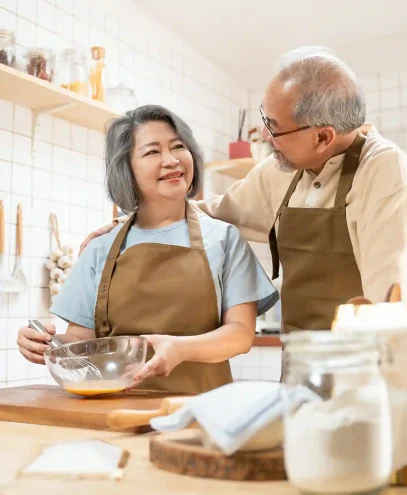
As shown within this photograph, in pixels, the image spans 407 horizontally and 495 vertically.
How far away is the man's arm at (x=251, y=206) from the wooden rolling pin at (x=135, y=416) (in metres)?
1.00

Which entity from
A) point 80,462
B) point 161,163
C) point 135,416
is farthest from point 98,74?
point 80,462

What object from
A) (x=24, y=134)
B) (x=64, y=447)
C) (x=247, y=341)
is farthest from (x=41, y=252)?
(x=64, y=447)

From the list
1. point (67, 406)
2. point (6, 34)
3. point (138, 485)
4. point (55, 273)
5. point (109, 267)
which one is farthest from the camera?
point (55, 273)

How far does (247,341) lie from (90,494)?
99cm

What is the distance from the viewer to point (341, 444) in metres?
0.59

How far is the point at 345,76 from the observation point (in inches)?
65.3

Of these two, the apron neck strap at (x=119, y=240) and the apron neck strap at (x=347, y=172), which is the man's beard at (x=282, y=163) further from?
the apron neck strap at (x=119, y=240)

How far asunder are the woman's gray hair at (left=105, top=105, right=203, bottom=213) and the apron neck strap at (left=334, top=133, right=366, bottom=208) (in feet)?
1.47

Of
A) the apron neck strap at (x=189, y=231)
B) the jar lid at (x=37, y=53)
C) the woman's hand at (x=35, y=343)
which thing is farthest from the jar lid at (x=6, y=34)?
the woman's hand at (x=35, y=343)

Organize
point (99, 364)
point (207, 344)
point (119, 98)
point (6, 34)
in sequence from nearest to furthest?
point (99, 364)
point (207, 344)
point (6, 34)
point (119, 98)

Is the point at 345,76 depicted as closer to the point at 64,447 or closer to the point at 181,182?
the point at 181,182

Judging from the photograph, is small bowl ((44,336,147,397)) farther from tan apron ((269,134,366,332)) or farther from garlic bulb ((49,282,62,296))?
garlic bulb ((49,282,62,296))

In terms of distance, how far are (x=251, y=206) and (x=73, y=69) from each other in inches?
54.9

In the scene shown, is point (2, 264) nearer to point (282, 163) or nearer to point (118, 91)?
point (118, 91)
